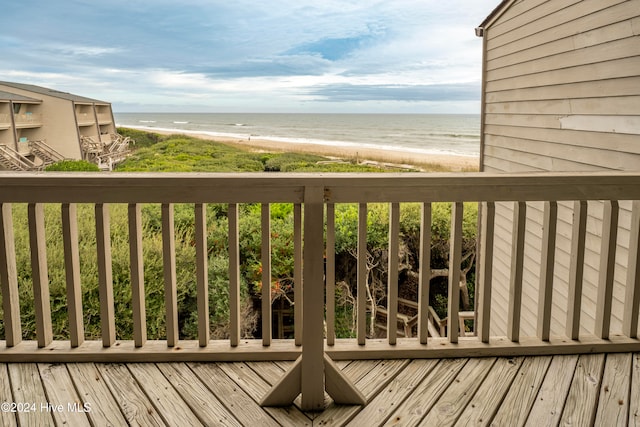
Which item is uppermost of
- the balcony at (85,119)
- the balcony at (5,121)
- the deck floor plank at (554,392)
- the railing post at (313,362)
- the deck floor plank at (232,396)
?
the balcony at (85,119)

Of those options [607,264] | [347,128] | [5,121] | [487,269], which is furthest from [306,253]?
[347,128]

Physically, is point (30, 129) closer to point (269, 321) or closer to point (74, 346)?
point (74, 346)

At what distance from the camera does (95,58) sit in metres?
14.1

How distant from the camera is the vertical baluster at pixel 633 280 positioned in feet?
6.28

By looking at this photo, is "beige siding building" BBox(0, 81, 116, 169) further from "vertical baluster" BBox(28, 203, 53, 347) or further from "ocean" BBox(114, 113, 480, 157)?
"ocean" BBox(114, 113, 480, 157)

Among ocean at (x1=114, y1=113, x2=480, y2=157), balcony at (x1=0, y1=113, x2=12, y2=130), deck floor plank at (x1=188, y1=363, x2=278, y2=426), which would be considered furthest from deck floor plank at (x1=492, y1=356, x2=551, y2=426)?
ocean at (x1=114, y1=113, x2=480, y2=157)

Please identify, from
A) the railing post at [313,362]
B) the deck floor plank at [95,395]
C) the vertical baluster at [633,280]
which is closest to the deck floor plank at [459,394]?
the railing post at [313,362]

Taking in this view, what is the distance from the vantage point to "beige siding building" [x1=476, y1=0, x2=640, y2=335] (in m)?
2.90

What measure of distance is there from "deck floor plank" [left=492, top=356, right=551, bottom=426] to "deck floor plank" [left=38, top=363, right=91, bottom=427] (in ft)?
4.39

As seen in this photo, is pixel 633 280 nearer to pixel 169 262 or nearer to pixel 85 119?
pixel 169 262

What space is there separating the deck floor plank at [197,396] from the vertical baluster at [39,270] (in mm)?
495

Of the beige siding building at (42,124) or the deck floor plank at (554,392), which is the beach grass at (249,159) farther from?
the deck floor plank at (554,392)

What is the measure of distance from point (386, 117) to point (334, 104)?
394 cm

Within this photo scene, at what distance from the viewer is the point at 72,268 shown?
1827 mm
